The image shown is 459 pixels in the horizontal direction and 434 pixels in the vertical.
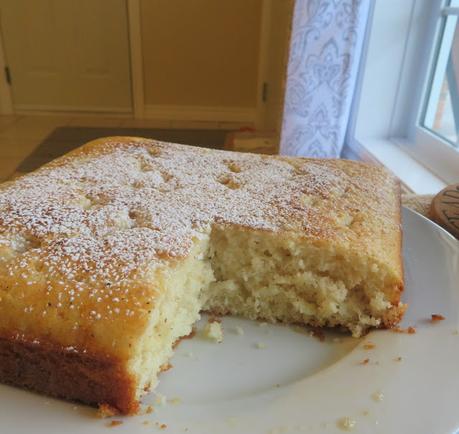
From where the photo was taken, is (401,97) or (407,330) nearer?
(407,330)

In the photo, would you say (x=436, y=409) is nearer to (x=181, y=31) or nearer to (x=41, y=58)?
(x=181, y=31)

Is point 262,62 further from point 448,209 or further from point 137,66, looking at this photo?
point 448,209

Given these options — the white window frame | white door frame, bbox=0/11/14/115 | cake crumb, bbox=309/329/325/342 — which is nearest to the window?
the white window frame

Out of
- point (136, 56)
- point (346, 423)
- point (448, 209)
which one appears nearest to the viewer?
point (346, 423)

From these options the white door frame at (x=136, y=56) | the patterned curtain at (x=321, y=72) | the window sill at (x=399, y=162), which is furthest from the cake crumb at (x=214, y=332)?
the white door frame at (x=136, y=56)

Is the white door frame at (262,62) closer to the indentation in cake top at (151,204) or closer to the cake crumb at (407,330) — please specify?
the indentation in cake top at (151,204)

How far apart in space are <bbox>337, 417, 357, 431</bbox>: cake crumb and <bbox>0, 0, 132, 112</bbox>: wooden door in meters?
4.07

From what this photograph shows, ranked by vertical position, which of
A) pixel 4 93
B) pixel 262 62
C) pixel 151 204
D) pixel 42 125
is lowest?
pixel 42 125

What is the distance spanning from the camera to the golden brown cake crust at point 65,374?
79 centimetres

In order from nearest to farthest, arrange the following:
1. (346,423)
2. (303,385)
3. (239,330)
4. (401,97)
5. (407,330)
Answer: (346,423) < (303,385) < (407,330) < (239,330) < (401,97)

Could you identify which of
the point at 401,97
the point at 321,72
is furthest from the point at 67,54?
the point at 401,97

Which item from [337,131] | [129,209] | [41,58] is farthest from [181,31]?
[129,209]

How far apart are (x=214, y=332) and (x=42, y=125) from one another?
369 centimetres

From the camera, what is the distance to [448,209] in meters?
1.37
